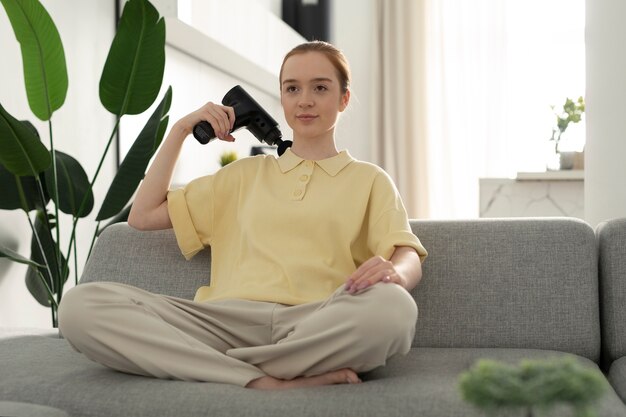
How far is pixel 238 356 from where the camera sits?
1.59m

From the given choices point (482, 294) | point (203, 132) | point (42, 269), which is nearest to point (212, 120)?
point (203, 132)

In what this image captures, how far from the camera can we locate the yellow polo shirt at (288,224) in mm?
1857

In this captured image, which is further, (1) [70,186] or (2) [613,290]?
(1) [70,186]

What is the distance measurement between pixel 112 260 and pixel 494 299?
3.04ft

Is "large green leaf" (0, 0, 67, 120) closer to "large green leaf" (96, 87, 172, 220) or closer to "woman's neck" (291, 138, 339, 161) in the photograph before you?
"large green leaf" (96, 87, 172, 220)

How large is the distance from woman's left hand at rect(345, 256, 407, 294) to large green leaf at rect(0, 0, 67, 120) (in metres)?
1.45

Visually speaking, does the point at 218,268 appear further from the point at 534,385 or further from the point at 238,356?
the point at 534,385

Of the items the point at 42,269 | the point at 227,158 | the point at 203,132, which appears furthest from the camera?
the point at 227,158

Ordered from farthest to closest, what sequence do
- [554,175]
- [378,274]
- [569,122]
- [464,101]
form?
[464,101], [569,122], [554,175], [378,274]

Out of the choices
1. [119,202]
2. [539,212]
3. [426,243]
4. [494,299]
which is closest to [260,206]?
[426,243]

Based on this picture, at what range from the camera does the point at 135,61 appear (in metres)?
2.71

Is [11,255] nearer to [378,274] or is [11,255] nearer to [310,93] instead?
[310,93]

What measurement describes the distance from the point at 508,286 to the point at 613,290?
0.74ft

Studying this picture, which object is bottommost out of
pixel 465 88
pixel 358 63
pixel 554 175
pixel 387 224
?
pixel 554 175
